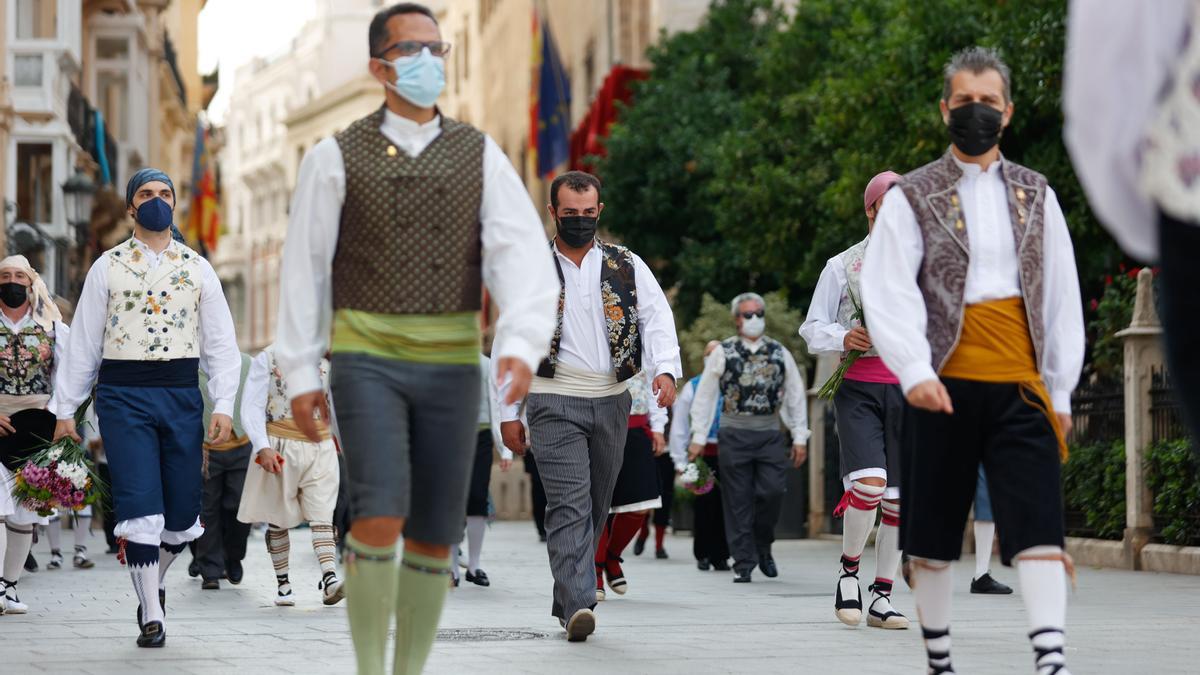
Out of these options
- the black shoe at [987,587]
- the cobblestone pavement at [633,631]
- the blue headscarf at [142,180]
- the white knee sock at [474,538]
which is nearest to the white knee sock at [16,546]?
the cobblestone pavement at [633,631]

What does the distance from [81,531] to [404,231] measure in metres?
13.3

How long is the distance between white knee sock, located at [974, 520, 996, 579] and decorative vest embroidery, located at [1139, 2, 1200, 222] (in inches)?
344

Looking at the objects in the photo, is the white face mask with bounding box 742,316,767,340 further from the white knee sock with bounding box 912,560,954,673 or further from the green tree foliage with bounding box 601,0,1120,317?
the white knee sock with bounding box 912,560,954,673

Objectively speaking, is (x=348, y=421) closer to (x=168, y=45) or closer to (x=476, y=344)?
(x=476, y=344)

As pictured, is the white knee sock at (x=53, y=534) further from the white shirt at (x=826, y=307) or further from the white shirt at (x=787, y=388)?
the white shirt at (x=826, y=307)

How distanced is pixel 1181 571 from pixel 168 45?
49788 mm

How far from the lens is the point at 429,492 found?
6367mm

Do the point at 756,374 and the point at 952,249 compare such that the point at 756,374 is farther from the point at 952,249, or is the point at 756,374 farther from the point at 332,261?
the point at 332,261

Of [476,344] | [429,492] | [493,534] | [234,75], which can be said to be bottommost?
[493,534]

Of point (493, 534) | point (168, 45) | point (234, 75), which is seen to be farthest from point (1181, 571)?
point (234, 75)

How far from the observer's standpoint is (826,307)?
1052 cm

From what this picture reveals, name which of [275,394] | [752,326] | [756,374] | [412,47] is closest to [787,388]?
[756,374]

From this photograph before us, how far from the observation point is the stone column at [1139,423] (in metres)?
16.0

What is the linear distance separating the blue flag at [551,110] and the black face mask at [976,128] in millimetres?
45671
